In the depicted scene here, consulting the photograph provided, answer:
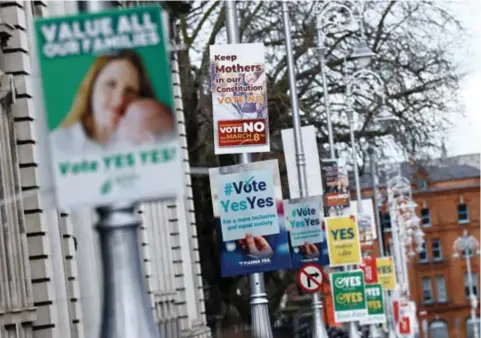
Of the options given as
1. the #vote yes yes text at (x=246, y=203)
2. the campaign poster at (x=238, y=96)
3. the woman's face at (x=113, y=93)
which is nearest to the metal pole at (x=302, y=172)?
the campaign poster at (x=238, y=96)

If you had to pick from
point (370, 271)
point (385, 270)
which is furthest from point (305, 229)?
point (385, 270)

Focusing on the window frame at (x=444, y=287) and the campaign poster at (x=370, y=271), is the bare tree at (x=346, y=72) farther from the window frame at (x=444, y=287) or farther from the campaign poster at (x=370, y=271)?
the window frame at (x=444, y=287)

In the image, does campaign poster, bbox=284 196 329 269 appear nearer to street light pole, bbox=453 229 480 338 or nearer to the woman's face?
the woman's face

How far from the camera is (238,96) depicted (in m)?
22.1

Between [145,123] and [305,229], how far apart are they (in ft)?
71.9

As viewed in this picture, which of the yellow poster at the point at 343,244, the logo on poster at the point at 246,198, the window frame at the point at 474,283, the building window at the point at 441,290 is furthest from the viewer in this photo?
the building window at the point at 441,290

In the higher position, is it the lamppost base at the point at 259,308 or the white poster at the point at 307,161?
the white poster at the point at 307,161

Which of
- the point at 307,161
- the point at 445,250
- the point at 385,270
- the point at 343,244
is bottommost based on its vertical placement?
the point at 385,270

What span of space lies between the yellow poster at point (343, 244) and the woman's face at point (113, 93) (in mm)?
28612

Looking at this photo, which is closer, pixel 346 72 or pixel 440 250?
pixel 346 72

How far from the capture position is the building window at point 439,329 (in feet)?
506

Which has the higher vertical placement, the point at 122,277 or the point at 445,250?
the point at 445,250

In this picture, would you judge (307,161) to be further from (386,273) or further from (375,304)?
(386,273)

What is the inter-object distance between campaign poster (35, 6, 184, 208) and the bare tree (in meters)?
37.7
